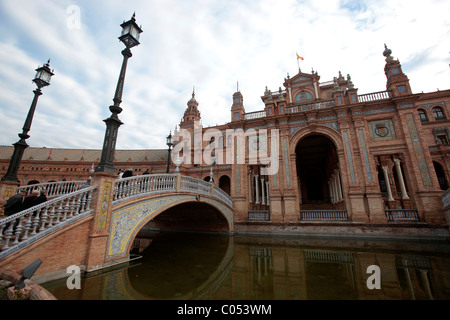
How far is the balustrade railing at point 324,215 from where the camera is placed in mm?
13628

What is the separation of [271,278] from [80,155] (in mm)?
45711

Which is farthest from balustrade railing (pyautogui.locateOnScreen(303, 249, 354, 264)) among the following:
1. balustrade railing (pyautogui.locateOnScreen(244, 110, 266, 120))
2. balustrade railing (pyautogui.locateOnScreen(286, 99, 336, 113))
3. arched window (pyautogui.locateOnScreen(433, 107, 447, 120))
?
arched window (pyautogui.locateOnScreen(433, 107, 447, 120))

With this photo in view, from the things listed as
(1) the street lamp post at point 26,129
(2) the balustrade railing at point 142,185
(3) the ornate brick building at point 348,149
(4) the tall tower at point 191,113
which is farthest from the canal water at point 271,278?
(4) the tall tower at point 191,113

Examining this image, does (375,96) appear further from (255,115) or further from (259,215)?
(259,215)

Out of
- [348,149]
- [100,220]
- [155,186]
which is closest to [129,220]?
[100,220]

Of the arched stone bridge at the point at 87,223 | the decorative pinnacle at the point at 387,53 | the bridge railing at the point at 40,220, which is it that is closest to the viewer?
the bridge railing at the point at 40,220

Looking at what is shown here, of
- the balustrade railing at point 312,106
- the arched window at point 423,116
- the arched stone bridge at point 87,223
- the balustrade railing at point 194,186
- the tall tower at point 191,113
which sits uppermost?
the tall tower at point 191,113

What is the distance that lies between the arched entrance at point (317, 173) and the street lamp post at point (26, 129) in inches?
751

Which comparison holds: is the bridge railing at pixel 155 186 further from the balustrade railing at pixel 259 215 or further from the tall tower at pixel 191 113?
the tall tower at pixel 191 113

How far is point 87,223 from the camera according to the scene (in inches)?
213

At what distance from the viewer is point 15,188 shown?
7445 mm

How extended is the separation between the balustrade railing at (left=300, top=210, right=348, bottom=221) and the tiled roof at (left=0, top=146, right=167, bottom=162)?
2866 cm

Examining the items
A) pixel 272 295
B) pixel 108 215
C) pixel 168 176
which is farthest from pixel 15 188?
pixel 272 295
